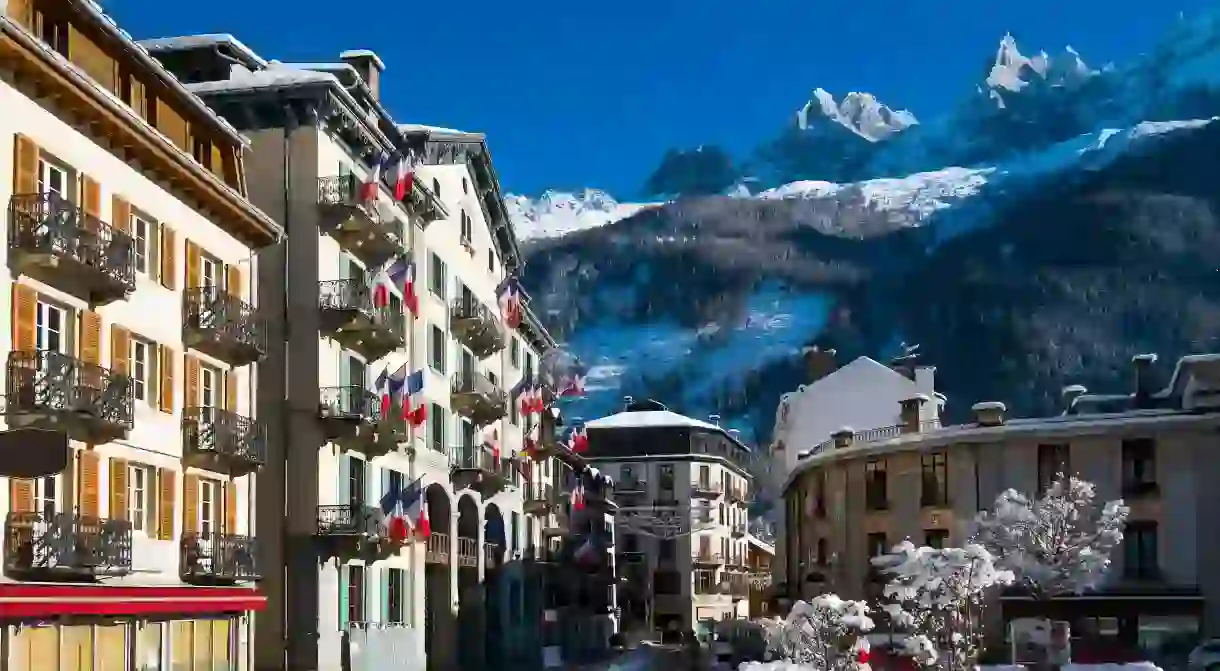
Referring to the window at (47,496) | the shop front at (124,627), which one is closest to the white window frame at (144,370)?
the window at (47,496)

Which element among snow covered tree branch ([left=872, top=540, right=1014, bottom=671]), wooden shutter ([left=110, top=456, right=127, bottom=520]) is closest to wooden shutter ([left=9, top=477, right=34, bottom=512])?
wooden shutter ([left=110, top=456, right=127, bottom=520])

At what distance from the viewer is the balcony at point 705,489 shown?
12838 cm

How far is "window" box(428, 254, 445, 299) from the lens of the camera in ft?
180

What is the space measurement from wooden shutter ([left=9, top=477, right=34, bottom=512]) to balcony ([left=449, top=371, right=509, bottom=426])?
99.8 feet

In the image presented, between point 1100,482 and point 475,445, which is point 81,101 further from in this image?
point 1100,482

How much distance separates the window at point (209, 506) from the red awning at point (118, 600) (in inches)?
58.7

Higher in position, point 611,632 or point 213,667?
point 213,667

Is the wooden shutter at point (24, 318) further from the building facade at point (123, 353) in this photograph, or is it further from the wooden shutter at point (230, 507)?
the wooden shutter at point (230, 507)

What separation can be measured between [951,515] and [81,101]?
40.3m

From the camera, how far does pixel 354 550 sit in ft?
144

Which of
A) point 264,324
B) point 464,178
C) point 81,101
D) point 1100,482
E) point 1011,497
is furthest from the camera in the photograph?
point 464,178

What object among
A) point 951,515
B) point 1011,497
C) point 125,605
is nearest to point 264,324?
point 125,605

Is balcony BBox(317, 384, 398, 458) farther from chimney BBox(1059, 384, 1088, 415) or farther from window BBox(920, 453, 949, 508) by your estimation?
chimney BBox(1059, 384, 1088, 415)

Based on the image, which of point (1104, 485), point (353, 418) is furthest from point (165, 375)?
point (1104, 485)
